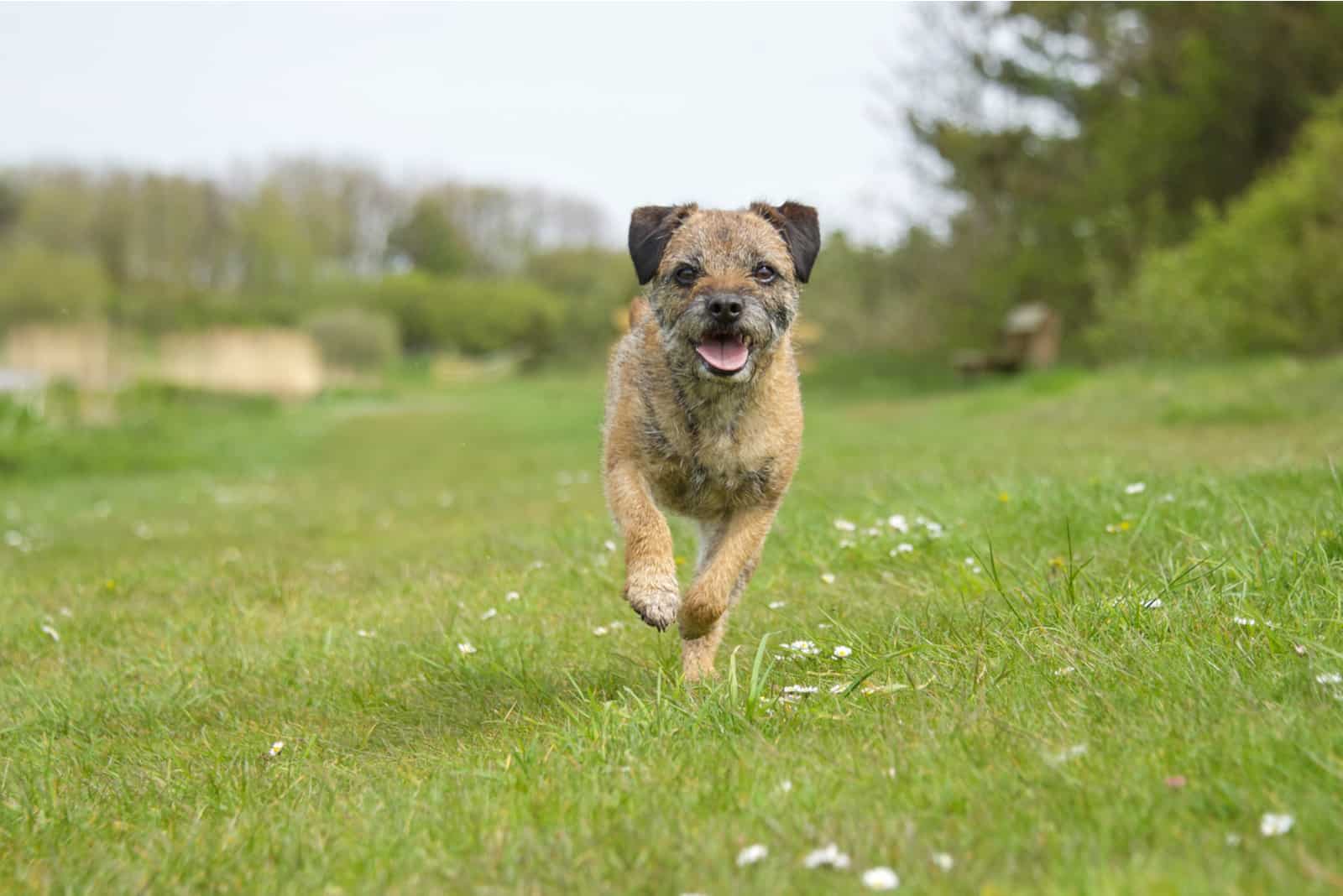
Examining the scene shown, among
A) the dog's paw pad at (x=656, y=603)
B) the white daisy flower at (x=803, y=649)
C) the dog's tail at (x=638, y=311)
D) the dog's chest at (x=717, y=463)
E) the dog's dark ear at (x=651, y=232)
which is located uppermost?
the dog's dark ear at (x=651, y=232)

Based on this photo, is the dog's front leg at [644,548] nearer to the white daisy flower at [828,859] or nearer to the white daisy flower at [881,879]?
the white daisy flower at [828,859]

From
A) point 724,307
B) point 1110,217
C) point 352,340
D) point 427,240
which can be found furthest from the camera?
point 427,240

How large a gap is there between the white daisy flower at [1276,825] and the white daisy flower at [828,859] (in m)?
0.79

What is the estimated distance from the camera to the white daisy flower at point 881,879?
223 cm

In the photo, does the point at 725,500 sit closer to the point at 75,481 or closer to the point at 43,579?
the point at 43,579

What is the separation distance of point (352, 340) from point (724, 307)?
2257 inches

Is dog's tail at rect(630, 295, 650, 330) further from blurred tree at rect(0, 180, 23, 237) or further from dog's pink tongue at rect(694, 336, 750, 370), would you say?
blurred tree at rect(0, 180, 23, 237)

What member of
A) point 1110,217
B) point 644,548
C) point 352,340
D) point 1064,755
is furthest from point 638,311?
point 352,340

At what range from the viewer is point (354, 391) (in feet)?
154

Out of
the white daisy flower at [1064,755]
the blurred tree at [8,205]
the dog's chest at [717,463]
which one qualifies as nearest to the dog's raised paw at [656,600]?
the dog's chest at [717,463]

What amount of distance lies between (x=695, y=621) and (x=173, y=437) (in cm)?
2108

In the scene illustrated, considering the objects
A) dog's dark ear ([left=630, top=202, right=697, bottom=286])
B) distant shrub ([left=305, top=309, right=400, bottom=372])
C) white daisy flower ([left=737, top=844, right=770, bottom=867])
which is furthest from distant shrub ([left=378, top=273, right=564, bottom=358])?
white daisy flower ([left=737, top=844, right=770, bottom=867])

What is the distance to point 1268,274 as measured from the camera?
60.6 feet

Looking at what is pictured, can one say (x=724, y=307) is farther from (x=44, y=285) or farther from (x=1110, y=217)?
(x=44, y=285)
